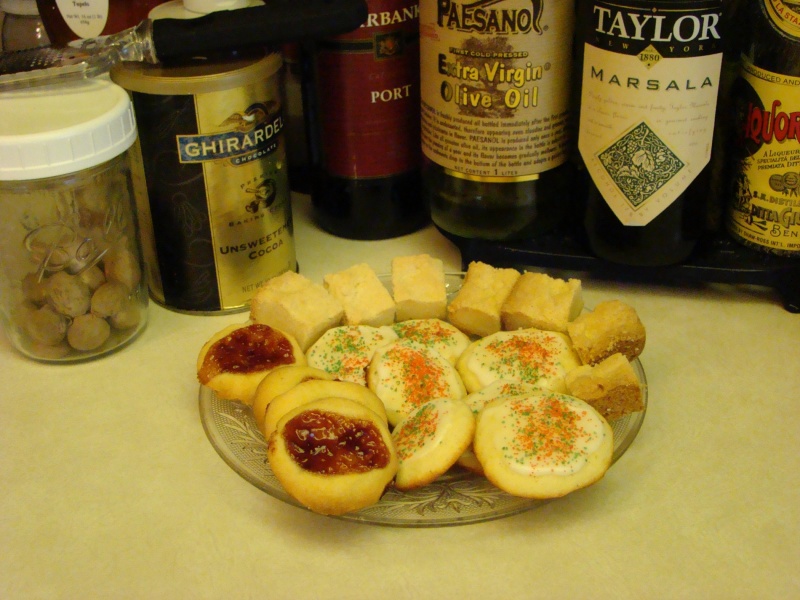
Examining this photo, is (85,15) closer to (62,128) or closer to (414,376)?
(62,128)

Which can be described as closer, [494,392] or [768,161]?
[494,392]

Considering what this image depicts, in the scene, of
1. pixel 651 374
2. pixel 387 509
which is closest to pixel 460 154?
pixel 651 374

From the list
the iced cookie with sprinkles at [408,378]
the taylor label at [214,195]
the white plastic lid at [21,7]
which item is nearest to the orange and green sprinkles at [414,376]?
the iced cookie with sprinkles at [408,378]

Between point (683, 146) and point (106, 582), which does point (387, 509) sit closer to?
point (106, 582)

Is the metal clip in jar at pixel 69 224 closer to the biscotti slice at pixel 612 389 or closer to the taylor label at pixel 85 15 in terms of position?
the taylor label at pixel 85 15

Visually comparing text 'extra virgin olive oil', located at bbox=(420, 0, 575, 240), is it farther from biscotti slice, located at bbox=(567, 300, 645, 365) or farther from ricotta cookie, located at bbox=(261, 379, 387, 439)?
ricotta cookie, located at bbox=(261, 379, 387, 439)

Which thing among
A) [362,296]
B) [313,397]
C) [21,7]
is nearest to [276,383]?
[313,397]
